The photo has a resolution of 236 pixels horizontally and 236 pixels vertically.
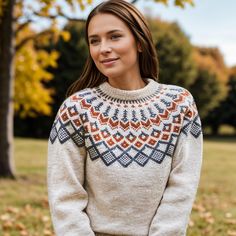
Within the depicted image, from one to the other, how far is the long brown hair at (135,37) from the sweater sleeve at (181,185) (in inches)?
13.6

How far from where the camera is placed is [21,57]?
1244 cm

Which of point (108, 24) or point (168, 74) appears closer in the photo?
point (108, 24)

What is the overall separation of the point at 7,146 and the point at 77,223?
744 centimetres

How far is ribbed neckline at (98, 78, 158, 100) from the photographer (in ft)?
7.61

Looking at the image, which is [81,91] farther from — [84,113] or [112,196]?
[112,196]

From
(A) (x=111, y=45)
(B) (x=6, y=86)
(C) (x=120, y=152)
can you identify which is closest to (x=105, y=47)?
(A) (x=111, y=45)

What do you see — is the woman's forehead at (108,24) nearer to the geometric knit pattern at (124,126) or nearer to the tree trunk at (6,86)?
the geometric knit pattern at (124,126)

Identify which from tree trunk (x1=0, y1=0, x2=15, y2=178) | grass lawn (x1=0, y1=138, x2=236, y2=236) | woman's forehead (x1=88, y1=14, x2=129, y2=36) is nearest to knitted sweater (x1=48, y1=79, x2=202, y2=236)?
woman's forehead (x1=88, y1=14, x2=129, y2=36)

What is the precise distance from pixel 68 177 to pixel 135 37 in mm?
755

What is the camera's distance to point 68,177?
2.20 metres

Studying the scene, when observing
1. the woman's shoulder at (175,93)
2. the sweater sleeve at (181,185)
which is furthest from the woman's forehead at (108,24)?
the sweater sleeve at (181,185)

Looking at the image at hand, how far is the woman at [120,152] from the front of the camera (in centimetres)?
218

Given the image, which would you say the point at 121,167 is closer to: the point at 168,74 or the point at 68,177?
the point at 68,177

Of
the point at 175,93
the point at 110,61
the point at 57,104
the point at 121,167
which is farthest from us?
the point at 57,104
